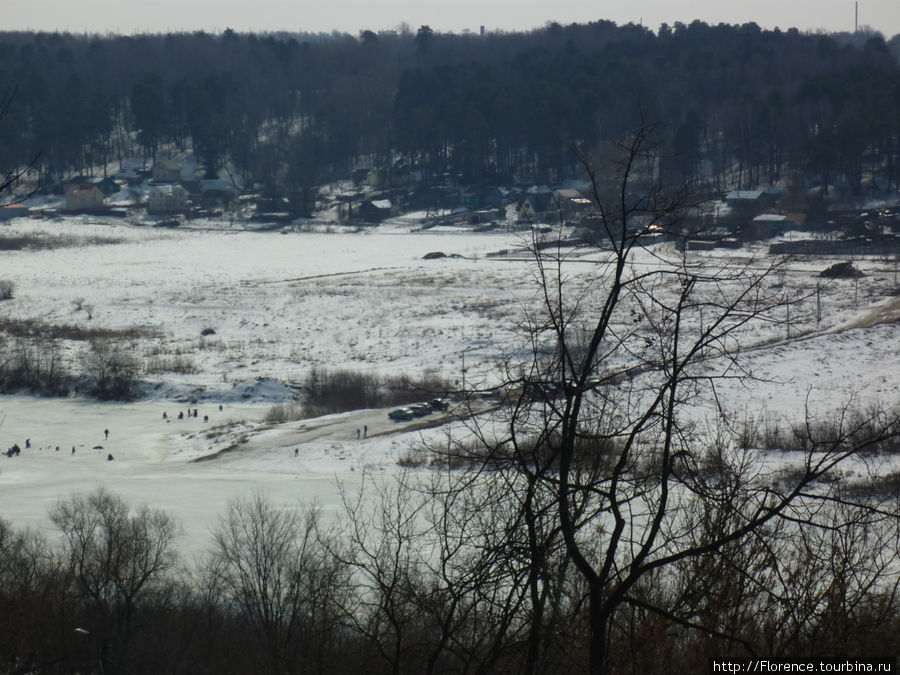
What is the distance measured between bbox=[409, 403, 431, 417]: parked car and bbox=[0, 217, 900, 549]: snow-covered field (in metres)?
1.12

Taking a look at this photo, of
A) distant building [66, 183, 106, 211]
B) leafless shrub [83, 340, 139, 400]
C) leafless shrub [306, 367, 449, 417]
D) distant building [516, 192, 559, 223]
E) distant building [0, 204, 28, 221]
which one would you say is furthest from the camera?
distant building [66, 183, 106, 211]

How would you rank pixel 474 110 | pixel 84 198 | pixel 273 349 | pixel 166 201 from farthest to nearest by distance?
1. pixel 474 110
2. pixel 84 198
3. pixel 166 201
4. pixel 273 349

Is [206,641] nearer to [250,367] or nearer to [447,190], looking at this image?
[250,367]

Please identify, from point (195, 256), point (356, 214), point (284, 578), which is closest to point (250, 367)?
point (284, 578)

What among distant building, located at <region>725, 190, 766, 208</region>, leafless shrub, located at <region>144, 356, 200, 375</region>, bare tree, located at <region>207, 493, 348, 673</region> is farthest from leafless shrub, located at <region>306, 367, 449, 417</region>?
distant building, located at <region>725, 190, 766, 208</region>

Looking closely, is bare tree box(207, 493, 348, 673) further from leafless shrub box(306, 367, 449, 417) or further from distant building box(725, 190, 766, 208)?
distant building box(725, 190, 766, 208)

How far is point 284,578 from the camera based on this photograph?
1295cm

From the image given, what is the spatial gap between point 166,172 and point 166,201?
444 inches

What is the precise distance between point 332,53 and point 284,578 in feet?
397

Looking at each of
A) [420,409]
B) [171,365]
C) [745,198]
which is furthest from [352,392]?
[745,198]

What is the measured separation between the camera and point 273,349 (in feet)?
108

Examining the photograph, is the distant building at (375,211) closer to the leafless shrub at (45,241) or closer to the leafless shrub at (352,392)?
the leafless shrub at (45,241)

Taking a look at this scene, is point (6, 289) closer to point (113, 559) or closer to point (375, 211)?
point (113, 559)

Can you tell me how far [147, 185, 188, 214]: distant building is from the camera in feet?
257
